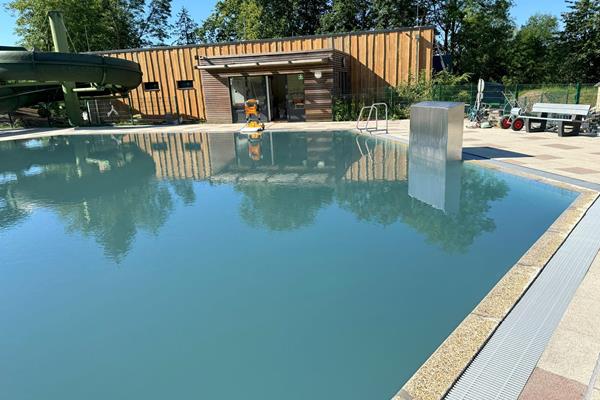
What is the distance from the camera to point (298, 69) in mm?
17672

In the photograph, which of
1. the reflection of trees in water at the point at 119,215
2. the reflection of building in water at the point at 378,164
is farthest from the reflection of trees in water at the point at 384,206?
the reflection of trees in water at the point at 119,215

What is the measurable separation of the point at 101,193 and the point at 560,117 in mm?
12990

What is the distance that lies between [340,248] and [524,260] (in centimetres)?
179

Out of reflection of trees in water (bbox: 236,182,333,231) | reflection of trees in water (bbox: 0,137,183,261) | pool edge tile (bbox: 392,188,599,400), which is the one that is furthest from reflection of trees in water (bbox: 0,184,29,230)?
pool edge tile (bbox: 392,188,599,400)

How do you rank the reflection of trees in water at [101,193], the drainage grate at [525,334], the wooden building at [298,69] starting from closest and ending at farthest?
the drainage grate at [525,334]
the reflection of trees in water at [101,193]
the wooden building at [298,69]

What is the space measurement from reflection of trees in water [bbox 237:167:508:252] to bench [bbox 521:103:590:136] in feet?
19.6

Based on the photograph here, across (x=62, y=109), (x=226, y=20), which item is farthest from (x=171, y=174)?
(x=226, y=20)

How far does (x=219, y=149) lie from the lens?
39.8ft

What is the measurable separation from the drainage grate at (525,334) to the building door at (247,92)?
662 inches

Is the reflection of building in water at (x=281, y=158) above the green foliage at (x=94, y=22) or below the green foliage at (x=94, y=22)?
below

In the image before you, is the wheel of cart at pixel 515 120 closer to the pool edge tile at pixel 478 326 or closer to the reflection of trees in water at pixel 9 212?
the pool edge tile at pixel 478 326

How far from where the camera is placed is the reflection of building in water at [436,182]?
19.2 ft

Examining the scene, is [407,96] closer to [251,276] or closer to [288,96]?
[288,96]

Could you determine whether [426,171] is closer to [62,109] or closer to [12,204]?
[12,204]
